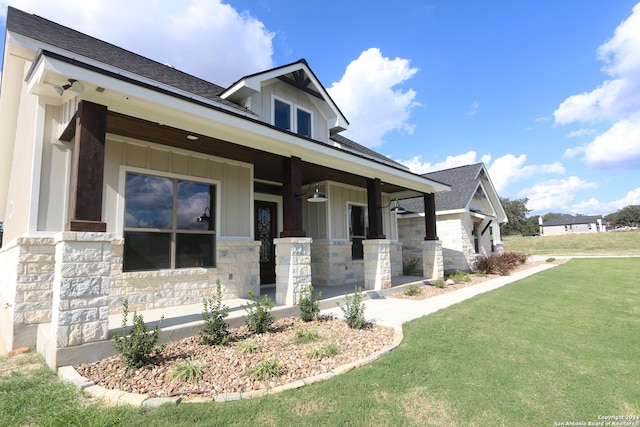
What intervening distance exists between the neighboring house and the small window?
75585 mm

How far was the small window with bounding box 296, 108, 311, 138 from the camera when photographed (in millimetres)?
9828

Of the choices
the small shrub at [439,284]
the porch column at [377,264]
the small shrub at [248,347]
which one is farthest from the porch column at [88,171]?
the small shrub at [439,284]

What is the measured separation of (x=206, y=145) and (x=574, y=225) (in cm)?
8558

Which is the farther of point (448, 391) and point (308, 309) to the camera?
point (308, 309)

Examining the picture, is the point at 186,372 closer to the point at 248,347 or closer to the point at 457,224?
the point at 248,347

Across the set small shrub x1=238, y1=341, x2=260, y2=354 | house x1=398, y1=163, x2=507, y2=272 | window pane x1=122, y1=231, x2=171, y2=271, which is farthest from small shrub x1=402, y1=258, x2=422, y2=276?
small shrub x1=238, y1=341, x2=260, y2=354

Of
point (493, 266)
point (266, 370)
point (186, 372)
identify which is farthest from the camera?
point (493, 266)

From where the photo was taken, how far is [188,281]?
248 inches

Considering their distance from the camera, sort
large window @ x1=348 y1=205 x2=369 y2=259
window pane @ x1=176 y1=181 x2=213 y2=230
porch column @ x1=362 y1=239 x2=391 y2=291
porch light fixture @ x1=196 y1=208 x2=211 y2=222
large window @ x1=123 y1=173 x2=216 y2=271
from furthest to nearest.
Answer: large window @ x1=348 y1=205 x2=369 y2=259 → porch column @ x1=362 y1=239 x2=391 y2=291 → porch light fixture @ x1=196 y1=208 x2=211 y2=222 → window pane @ x1=176 y1=181 x2=213 y2=230 → large window @ x1=123 y1=173 x2=216 y2=271

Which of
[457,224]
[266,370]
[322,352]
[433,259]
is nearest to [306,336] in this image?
[322,352]

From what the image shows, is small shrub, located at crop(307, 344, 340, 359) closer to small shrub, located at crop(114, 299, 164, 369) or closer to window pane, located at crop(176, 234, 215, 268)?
small shrub, located at crop(114, 299, 164, 369)

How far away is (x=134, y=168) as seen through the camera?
19.4ft

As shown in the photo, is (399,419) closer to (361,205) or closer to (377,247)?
(377,247)

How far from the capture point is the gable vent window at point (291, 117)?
30.7 ft
